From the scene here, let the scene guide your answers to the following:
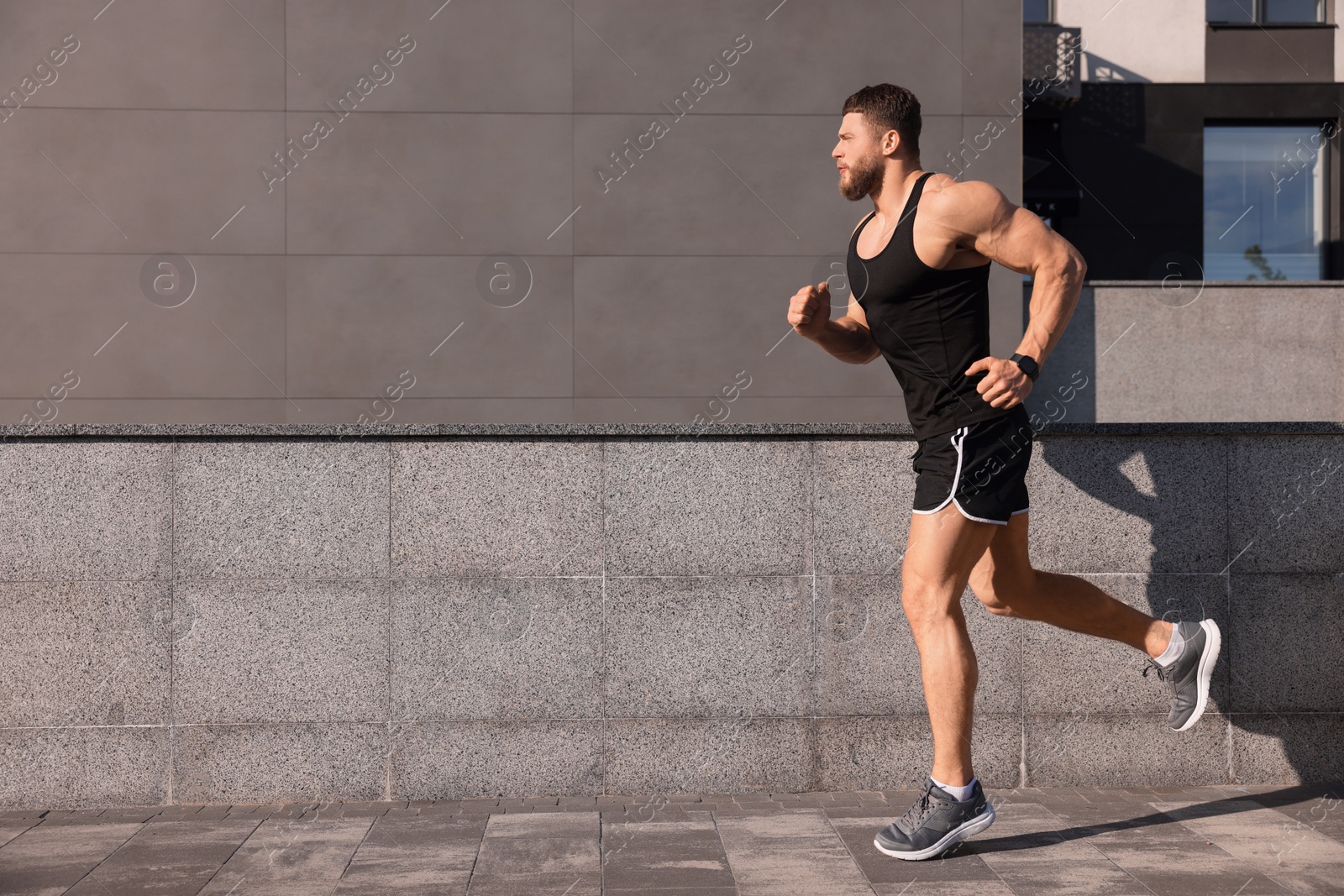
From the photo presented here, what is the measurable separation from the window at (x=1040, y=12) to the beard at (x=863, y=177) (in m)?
14.2

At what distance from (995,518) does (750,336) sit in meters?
8.48

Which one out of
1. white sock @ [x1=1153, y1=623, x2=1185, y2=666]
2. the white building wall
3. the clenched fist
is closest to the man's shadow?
white sock @ [x1=1153, y1=623, x2=1185, y2=666]

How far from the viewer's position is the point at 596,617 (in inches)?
170

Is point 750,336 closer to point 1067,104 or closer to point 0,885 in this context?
point 1067,104

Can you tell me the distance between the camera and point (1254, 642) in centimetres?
439

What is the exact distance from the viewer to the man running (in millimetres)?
3348

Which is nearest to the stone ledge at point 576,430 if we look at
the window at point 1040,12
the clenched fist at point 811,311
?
the clenched fist at point 811,311

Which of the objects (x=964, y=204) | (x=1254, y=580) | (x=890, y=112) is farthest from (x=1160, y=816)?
(x=890, y=112)

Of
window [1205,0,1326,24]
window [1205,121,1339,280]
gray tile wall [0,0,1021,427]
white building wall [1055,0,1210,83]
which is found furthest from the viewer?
window [1205,0,1326,24]

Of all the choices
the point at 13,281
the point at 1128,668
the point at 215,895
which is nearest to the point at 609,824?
the point at 215,895

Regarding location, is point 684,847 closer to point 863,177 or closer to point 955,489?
point 955,489

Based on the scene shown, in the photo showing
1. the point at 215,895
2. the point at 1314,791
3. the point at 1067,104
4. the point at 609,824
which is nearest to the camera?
the point at 215,895

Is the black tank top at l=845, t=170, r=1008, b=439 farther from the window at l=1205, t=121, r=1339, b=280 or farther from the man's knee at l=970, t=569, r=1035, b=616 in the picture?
the window at l=1205, t=121, r=1339, b=280

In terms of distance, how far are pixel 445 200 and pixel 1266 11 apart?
44.8 ft
